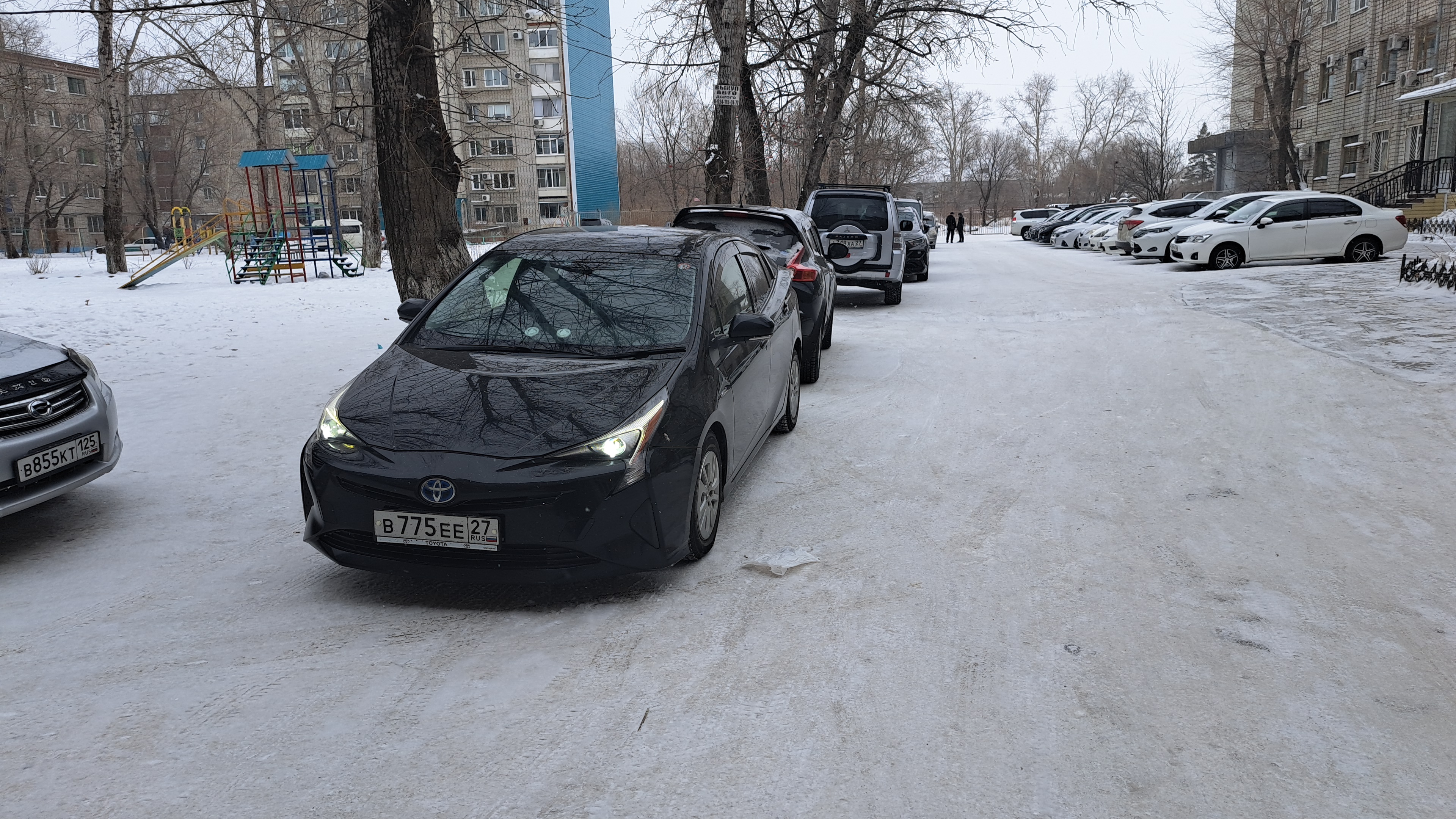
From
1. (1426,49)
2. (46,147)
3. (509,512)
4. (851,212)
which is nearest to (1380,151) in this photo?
Result: (1426,49)

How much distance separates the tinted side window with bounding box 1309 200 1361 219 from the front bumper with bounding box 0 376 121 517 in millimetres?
21572

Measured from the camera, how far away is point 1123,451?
6.58 metres

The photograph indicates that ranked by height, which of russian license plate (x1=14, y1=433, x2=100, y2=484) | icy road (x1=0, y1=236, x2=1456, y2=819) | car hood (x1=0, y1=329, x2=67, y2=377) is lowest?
icy road (x1=0, y1=236, x2=1456, y2=819)

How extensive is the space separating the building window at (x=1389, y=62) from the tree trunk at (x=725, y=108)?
29.9 m

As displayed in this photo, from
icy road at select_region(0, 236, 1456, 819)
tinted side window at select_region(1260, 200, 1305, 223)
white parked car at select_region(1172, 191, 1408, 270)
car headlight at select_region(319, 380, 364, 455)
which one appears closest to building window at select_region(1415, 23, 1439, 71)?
white parked car at select_region(1172, 191, 1408, 270)

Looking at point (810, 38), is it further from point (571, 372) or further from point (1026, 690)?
point (1026, 690)

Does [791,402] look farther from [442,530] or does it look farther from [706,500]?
[442,530]

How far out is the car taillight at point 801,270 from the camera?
9.34 meters

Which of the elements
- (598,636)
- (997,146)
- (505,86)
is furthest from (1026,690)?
(997,146)

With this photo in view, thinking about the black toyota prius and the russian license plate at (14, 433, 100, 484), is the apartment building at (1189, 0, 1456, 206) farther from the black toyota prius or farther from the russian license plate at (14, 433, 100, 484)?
the russian license plate at (14, 433, 100, 484)

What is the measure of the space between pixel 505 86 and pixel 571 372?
2917 inches

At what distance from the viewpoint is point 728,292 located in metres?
5.79

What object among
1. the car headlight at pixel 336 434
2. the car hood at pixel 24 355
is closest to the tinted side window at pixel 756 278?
the car headlight at pixel 336 434

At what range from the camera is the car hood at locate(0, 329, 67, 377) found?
499 centimetres
